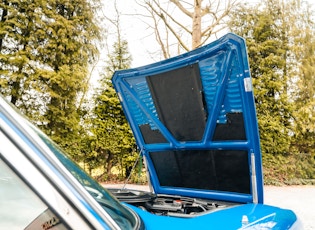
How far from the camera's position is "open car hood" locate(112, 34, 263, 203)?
217cm

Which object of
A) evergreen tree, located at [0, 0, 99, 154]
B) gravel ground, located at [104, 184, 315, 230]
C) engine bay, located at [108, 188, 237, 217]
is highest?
evergreen tree, located at [0, 0, 99, 154]

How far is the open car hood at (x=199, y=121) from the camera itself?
2.17 meters

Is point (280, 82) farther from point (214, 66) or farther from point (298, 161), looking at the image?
point (214, 66)

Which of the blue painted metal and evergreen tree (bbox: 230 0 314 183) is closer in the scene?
the blue painted metal

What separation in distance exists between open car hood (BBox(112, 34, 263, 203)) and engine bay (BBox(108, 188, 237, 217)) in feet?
0.59

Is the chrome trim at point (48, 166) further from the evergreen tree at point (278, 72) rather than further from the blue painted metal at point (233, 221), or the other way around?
the evergreen tree at point (278, 72)

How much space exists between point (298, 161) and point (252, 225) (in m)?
10.7

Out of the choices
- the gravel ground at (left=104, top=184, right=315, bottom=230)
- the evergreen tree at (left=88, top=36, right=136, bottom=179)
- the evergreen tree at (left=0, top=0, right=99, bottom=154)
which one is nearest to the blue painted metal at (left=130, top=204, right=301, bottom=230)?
the gravel ground at (left=104, top=184, right=315, bottom=230)

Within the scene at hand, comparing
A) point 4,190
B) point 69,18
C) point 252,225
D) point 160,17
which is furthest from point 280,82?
point 4,190

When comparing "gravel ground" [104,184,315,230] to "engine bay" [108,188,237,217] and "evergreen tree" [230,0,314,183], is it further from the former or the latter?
"engine bay" [108,188,237,217]

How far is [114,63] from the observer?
425 inches

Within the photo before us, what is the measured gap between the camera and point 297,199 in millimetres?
7754

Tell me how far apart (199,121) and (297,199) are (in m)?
6.77

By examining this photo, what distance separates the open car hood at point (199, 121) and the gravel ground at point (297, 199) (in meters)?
3.62
